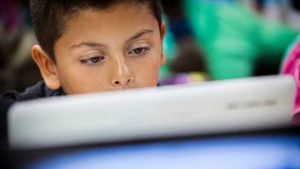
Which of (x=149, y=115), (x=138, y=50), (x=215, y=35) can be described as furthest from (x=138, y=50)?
(x=215, y=35)

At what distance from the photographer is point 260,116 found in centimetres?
36

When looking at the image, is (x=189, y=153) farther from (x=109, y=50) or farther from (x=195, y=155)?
(x=109, y=50)

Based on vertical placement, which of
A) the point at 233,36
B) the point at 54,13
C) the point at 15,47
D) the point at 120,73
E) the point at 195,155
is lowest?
the point at 195,155

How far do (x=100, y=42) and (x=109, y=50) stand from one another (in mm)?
20

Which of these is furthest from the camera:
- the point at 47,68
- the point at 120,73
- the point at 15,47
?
the point at 15,47

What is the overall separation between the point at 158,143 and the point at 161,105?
0.03 meters

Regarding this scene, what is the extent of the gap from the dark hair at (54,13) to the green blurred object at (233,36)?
0.99 meters

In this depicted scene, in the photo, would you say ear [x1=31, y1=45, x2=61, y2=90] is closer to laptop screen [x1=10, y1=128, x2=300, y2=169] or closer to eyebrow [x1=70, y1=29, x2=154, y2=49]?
eyebrow [x1=70, y1=29, x2=154, y2=49]

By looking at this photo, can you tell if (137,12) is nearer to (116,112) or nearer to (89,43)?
(89,43)

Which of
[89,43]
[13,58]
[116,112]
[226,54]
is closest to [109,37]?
[89,43]

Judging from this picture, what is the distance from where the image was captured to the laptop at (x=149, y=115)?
13.9 inches

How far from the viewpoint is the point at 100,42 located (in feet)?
2.25

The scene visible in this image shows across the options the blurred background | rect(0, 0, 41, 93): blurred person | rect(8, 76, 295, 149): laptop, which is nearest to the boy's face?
rect(8, 76, 295, 149): laptop

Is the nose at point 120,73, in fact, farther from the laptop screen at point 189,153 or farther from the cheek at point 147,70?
the laptop screen at point 189,153
